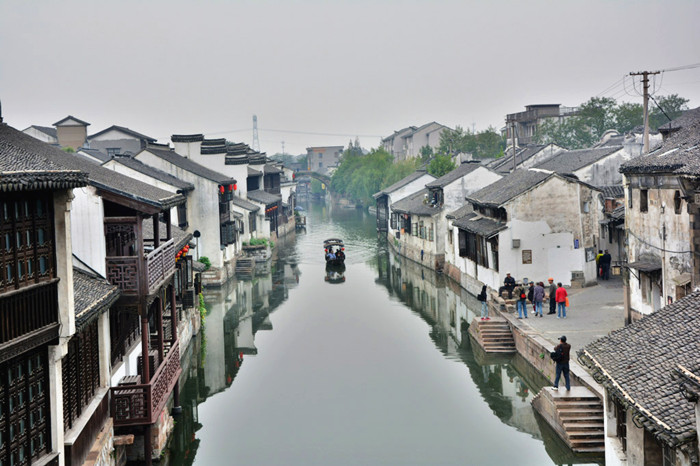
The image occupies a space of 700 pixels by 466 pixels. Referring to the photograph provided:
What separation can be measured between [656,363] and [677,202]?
34.4ft

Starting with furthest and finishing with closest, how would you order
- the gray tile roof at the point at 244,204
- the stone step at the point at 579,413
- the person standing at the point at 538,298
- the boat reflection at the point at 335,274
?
the gray tile roof at the point at 244,204 < the boat reflection at the point at 335,274 < the person standing at the point at 538,298 < the stone step at the point at 579,413

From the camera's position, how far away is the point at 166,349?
65.6 feet

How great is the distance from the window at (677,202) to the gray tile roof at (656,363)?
8.40 m

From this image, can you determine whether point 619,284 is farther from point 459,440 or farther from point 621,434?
point 621,434

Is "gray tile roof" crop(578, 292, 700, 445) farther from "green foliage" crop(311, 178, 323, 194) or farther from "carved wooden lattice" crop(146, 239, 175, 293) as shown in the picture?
"green foliage" crop(311, 178, 323, 194)

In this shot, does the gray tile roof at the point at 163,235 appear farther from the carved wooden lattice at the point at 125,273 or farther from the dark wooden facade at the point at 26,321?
the dark wooden facade at the point at 26,321

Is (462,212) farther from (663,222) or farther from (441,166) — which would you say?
(441,166)

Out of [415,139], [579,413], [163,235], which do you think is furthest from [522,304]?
[415,139]

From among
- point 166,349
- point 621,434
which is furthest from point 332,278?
point 621,434

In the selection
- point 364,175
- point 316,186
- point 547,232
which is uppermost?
point 316,186

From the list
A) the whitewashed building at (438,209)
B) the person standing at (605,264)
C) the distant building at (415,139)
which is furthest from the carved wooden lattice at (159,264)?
the distant building at (415,139)

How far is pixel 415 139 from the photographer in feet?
390

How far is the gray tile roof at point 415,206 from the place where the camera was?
47.9m

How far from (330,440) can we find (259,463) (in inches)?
80.1
